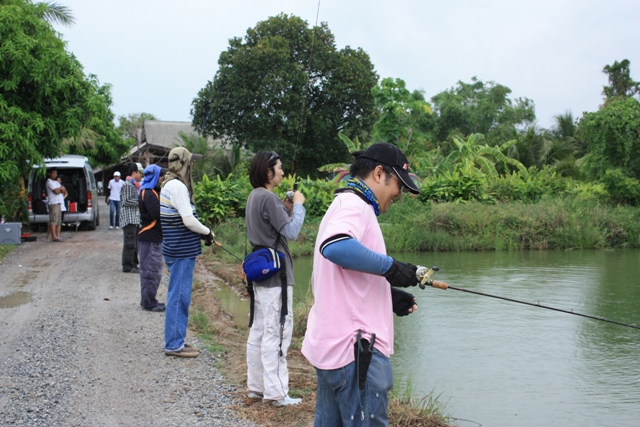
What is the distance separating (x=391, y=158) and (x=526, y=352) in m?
5.57

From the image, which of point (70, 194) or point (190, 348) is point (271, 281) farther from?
point (70, 194)

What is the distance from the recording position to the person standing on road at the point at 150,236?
7.56m

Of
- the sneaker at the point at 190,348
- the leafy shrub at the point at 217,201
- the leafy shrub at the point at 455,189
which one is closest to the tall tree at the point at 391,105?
the leafy shrub at the point at 455,189

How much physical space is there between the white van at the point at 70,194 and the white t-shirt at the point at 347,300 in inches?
632

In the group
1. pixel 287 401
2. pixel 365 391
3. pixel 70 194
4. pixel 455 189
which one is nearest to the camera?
pixel 365 391

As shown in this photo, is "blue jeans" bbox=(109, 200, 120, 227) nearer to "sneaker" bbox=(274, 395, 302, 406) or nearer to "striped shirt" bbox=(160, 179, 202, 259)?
"striped shirt" bbox=(160, 179, 202, 259)

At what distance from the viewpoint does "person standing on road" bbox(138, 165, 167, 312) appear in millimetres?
7559

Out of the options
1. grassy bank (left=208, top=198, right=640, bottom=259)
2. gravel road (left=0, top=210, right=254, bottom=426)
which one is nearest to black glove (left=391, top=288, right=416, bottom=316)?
gravel road (left=0, top=210, right=254, bottom=426)

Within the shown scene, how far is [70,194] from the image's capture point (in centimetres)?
1981

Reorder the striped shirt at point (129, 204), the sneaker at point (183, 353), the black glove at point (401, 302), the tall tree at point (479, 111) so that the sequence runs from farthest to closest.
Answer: the tall tree at point (479, 111), the striped shirt at point (129, 204), the sneaker at point (183, 353), the black glove at point (401, 302)

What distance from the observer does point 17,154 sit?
14719 mm

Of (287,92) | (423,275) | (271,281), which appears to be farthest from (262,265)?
(287,92)

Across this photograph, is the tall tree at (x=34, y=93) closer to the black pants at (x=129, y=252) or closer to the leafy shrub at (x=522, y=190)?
the black pants at (x=129, y=252)

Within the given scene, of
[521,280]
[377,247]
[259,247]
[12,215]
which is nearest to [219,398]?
[259,247]
